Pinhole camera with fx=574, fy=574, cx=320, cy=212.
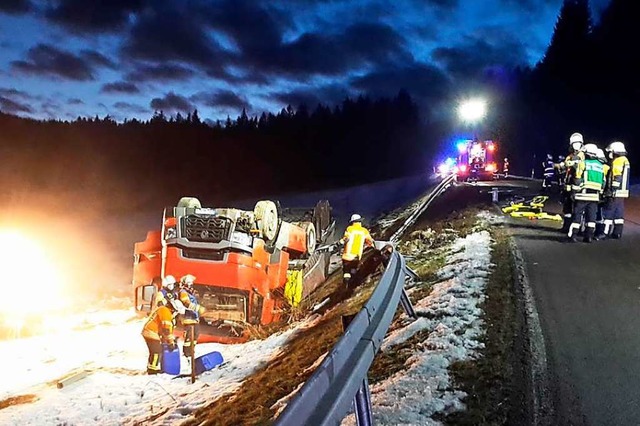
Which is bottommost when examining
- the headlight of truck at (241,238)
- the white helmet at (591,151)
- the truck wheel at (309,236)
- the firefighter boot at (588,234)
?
the truck wheel at (309,236)

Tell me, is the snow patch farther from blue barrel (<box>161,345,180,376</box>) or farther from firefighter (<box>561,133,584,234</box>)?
blue barrel (<box>161,345,180,376</box>)

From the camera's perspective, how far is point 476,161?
28016mm

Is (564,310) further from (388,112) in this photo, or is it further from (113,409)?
(388,112)

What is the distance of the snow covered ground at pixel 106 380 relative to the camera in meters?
6.86

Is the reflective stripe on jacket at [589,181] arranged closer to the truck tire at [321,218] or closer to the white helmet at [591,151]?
the white helmet at [591,151]

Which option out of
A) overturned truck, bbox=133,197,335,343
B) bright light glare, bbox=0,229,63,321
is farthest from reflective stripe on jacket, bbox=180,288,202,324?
bright light glare, bbox=0,229,63,321

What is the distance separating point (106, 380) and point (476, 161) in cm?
2307

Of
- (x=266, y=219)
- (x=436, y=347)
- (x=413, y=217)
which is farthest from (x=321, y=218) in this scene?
(x=436, y=347)

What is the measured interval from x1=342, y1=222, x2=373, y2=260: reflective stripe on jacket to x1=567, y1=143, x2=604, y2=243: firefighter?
379cm

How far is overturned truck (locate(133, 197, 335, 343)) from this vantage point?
389 inches

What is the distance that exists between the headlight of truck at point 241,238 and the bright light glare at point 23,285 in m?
5.62

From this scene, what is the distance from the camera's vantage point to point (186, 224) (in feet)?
33.9

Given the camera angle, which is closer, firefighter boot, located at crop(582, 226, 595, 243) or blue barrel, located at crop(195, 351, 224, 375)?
blue barrel, located at crop(195, 351, 224, 375)

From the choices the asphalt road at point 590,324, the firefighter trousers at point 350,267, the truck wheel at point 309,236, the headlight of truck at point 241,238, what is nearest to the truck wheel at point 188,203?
the headlight of truck at point 241,238
